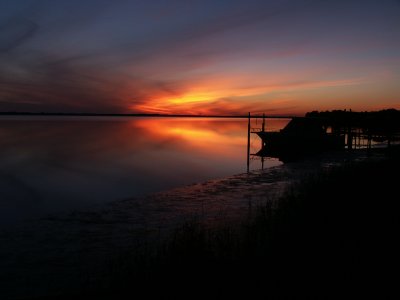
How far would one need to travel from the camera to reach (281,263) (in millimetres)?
7930

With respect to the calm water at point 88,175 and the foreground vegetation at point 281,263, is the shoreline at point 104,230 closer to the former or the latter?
the foreground vegetation at point 281,263

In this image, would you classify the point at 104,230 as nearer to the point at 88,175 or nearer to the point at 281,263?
the point at 281,263

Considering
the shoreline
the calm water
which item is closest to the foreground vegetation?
the shoreline

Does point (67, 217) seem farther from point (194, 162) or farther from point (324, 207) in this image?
point (194, 162)

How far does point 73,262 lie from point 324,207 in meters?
7.79

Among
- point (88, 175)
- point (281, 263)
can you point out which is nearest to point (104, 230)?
point (281, 263)

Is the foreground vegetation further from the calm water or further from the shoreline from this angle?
the calm water

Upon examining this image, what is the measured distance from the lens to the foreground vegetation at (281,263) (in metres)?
6.94

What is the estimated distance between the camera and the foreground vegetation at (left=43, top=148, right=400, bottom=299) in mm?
6941

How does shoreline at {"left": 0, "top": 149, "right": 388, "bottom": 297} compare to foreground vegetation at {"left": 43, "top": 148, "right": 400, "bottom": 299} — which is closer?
foreground vegetation at {"left": 43, "top": 148, "right": 400, "bottom": 299}

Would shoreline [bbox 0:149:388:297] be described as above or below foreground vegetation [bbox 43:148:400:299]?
below

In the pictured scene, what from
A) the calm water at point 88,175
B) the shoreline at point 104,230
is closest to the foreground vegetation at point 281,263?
the shoreline at point 104,230

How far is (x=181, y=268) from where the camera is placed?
310 inches

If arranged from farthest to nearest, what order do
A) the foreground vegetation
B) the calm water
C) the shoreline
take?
the calm water, the shoreline, the foreground vegetation
